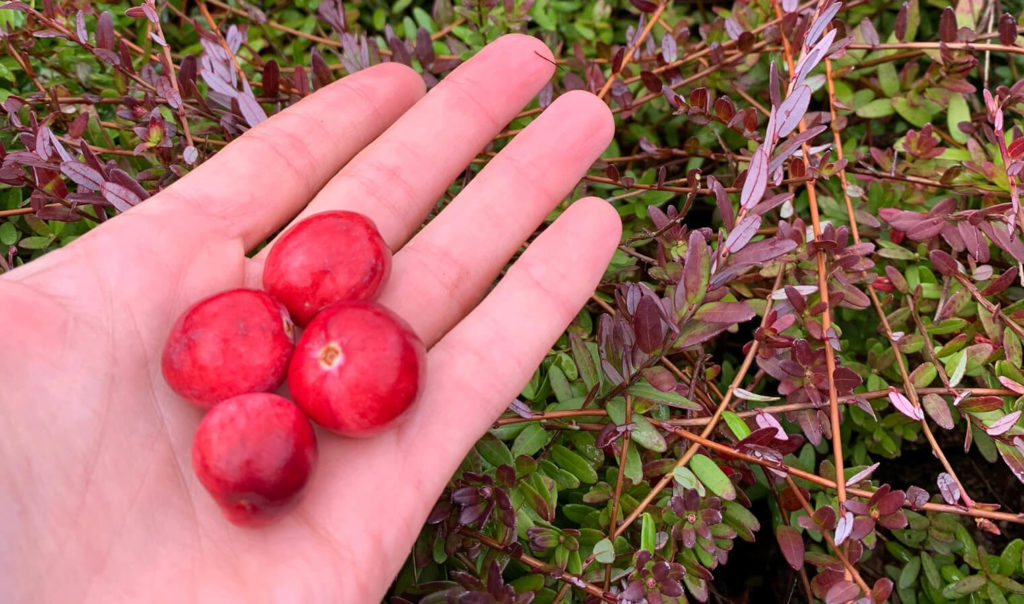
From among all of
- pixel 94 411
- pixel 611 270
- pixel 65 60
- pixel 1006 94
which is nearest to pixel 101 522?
pixel 94 411

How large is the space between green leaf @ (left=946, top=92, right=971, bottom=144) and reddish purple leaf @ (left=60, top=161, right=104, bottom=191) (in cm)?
308

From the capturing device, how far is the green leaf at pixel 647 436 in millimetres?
2264

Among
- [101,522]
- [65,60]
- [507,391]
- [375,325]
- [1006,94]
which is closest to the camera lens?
[101,522]

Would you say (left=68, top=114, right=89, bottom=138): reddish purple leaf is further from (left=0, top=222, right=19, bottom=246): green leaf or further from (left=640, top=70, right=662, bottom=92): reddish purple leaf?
(left=640, top=70, right=662, bottom=92): reddish purple leaf

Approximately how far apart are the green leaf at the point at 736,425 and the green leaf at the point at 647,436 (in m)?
0.20

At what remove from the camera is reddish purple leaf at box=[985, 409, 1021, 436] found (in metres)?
2.21

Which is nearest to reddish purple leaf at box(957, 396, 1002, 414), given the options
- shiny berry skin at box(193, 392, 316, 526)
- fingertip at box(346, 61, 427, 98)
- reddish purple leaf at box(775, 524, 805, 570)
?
reddish purple leaf at box(775, 524, 805, 570)

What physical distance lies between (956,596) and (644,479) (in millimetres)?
1075

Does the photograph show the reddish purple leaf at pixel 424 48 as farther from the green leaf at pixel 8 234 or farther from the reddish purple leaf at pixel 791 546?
the reddish purple leaf at pixel 791 546

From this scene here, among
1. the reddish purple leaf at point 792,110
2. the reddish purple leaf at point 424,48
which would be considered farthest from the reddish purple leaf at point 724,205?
the reddish purple leaf at point 424,48

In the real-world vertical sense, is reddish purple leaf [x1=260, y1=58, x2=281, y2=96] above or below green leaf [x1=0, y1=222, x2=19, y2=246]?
above

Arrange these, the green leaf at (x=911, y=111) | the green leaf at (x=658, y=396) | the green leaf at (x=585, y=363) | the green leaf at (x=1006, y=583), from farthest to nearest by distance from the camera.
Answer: the green leaf at (x=911, y=111), the green leaf at (x=585, y=363), the green leaf at (x=1006, y=583), the green leaf at (x=658, y=396)

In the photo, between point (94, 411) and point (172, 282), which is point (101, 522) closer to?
point (94, 411)

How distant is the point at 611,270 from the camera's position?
2.91 m
